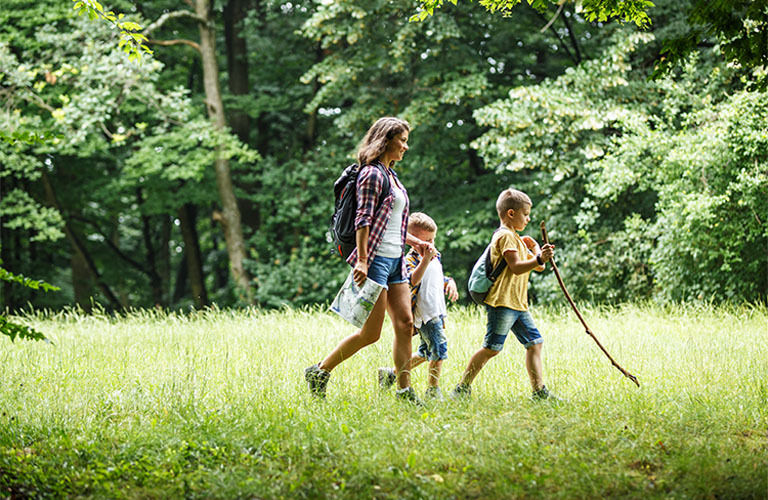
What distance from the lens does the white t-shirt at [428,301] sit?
5.17 meters

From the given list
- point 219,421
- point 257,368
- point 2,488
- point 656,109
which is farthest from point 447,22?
point 2,488

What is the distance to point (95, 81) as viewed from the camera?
13531 millimetres

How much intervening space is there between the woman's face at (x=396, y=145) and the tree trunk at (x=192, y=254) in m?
14.5

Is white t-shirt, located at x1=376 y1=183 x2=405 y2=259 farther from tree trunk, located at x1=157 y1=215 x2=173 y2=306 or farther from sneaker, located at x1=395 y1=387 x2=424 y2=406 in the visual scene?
tree trunk, located at x1=157 y1=215 x2=173 y2=306

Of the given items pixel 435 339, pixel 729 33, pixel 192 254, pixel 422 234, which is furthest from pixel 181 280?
pixel 729 33

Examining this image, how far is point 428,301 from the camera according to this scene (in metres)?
5.18

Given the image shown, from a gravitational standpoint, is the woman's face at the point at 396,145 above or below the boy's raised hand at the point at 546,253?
above

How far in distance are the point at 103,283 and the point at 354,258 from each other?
1717cm

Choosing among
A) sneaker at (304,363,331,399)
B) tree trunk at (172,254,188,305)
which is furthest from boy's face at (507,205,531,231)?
tree trunk at (172,254,188,305)

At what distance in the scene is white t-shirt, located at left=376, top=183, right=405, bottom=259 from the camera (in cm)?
475

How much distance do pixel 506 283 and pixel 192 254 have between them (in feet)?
50.6

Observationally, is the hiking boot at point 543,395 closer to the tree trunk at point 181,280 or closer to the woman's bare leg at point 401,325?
the woman's bare leg at point 401,325

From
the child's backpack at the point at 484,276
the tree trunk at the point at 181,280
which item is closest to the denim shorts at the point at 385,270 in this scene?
the child's backpack at the point at 484,276

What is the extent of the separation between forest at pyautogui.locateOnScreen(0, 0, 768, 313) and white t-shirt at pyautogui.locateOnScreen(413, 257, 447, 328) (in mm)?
5044
